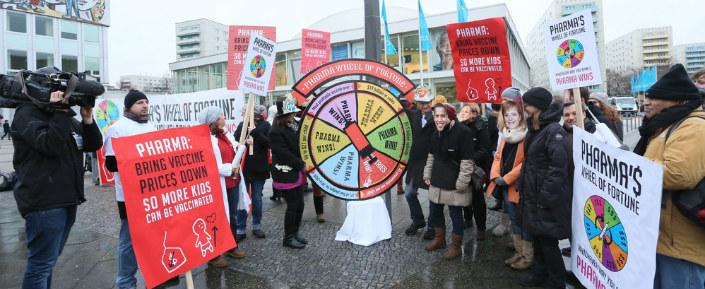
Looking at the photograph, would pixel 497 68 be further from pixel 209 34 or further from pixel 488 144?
pixel 209 34

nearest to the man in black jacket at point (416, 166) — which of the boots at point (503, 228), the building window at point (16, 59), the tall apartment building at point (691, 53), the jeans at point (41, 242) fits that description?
the boots at point (503, 228)

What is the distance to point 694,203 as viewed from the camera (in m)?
2.17

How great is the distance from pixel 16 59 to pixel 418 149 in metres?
45.2

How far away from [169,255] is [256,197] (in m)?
2.51

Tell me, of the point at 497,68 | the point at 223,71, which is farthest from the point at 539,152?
the point at 223,71

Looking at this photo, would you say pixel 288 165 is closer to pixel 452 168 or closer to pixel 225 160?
pixel 225 160

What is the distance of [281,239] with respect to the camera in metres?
5.42

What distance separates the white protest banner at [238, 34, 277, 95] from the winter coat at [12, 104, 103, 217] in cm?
219

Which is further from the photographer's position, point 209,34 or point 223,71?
point 209,34

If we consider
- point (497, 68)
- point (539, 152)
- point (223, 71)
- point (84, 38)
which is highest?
point (84, 38)

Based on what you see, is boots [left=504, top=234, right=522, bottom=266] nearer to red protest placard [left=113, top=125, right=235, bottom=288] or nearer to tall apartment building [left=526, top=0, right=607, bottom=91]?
red protest placard [left=113, top=125, right=235, bottom=288]

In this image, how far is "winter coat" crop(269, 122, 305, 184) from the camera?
4.85 metres

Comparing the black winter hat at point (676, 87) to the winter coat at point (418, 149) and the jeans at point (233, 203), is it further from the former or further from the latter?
the jeans at point (233, 203)

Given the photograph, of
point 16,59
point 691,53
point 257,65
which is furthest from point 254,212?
point 691,53
